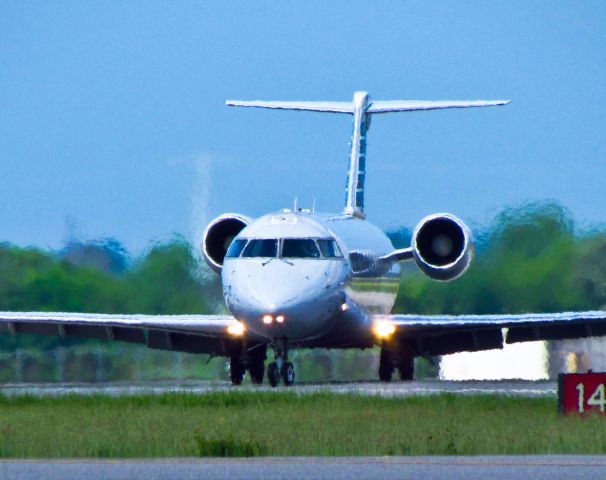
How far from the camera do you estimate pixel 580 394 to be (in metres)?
20.1

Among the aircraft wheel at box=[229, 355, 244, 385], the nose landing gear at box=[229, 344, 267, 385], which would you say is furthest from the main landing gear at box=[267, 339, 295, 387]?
the aircraft wheel at box=[229, 355, 244, 385]

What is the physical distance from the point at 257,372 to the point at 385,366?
7.94 feet

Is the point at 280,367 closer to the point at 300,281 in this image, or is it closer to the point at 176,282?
the point at 300,281

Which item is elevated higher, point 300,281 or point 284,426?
point 300,281

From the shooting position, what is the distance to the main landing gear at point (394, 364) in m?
32.6

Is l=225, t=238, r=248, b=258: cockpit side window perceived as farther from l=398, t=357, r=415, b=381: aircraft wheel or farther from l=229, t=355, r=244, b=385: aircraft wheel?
l=398, t=357, r=415, b=381: aircraft wheel

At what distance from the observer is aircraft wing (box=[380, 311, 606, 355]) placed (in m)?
30.2

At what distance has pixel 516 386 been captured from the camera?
28.4 meters

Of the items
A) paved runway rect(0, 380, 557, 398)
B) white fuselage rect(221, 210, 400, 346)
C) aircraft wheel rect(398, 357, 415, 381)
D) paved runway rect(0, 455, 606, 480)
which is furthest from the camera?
aircraft wheel rect(398, 357, 415, 381)

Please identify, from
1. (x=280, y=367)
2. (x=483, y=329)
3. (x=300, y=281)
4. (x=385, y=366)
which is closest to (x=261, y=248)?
(x=300, y=281)

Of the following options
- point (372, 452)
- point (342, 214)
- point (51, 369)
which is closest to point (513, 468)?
point (372, 452)

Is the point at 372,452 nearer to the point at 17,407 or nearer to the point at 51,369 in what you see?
the point at 17,407

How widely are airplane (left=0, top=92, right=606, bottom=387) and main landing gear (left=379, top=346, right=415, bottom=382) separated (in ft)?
0.06

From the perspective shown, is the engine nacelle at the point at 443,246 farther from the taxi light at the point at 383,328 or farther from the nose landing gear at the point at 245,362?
the nose landing gear at the point at 245,362
